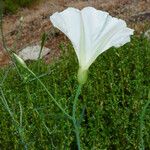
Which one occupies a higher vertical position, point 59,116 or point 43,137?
point 59,116

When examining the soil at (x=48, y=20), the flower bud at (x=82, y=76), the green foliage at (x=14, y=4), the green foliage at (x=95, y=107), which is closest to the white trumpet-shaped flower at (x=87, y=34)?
the flower bud at (x=82, y=76)

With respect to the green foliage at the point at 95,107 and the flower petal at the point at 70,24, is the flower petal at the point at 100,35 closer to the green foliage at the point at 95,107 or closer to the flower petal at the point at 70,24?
the flower petal at the point at 70,24

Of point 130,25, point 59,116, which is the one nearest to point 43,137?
point 59,116

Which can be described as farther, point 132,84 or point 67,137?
point 132,84

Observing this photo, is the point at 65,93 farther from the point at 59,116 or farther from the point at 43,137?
the point at 59,116

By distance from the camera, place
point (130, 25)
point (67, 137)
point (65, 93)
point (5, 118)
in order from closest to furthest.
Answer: point (67, 137)
point (5, 118)
point (65, 93)
point (130, 25)

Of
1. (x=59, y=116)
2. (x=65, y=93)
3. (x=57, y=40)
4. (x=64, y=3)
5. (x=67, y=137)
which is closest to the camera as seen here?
(x=59, y=116)

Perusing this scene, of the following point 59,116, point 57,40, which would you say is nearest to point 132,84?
point 59,116

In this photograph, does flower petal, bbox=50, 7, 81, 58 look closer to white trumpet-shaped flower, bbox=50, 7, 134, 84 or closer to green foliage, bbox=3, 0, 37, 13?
white trumpet-shaped flower, bbox=50, 7, 134, 84
